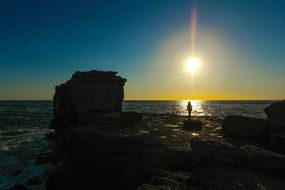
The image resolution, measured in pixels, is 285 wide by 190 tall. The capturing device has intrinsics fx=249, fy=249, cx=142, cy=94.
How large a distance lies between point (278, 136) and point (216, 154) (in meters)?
4.15

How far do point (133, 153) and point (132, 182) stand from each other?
2.74 m

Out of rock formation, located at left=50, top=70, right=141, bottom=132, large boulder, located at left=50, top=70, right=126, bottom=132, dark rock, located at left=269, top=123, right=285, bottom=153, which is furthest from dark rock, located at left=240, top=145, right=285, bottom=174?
large boulder, located at left=50, top=70, right=126, bottom=132

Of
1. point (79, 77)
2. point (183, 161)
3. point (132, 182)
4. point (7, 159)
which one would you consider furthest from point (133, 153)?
point (79, 77)

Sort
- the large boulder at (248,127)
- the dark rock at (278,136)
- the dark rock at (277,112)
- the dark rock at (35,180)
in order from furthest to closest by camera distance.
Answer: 1. the dark rock at (35,180)
2. the dark rock at (277,112)
3. the large boulder at (248,127)
4. the dark rock at (278,136)

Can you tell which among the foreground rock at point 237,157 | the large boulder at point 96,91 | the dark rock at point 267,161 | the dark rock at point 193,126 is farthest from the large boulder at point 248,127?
the large boulder at point 96,91

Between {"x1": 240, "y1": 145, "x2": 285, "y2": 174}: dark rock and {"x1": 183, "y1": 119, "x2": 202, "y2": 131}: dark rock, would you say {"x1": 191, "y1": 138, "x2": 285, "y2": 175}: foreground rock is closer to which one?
{"x1": 240, "y1": 145, "x2": 285, "y2": 174}: dark rock

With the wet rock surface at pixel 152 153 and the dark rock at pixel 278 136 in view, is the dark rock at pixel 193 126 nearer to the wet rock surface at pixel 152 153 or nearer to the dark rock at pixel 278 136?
the wet rock surface at pixel 152 153

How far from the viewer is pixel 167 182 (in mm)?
5699

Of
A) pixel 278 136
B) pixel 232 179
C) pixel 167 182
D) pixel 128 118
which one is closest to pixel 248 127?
pixel 278 136

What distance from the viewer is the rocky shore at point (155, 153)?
6202mm

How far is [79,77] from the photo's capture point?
2519cm

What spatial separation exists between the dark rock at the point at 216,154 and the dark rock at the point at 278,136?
3.52 metres

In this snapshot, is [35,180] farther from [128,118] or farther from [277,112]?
[277,112]

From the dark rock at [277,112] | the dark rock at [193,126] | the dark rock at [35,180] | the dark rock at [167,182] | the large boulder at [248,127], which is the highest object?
the dark rock at [277,112]
